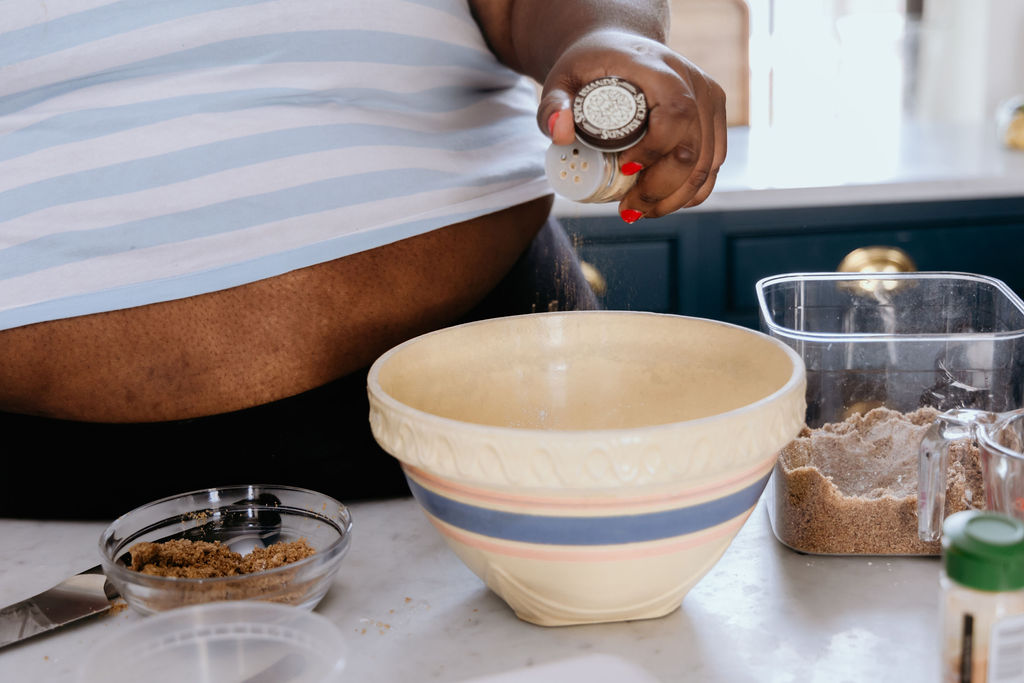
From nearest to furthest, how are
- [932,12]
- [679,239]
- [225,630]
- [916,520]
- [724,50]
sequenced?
[225,630] → [916,520] → [679,239] → [724,50] → [932,12]

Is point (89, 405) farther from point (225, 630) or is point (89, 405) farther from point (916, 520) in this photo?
point (916, 520)

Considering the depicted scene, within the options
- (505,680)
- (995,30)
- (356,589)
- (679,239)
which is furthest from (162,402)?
(995,30)

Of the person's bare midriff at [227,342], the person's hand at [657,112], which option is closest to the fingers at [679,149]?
the person's hand at [657,112]

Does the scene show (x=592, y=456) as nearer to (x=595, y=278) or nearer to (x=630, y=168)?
(x=630, y=168)

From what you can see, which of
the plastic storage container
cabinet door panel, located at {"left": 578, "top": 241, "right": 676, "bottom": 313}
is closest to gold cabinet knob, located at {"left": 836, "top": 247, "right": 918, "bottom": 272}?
cabinet door panel, located at {"left": 578, "top": 241, "right": 676, "bottom": 313}

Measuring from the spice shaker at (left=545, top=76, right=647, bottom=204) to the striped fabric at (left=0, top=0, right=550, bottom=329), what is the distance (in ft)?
0.44

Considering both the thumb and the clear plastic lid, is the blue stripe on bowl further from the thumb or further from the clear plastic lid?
→ the thumb

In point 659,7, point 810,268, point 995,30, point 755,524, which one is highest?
point 659,7

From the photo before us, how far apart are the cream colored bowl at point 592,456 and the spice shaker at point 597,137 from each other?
0.09 m

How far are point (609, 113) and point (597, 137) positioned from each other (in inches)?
0.5

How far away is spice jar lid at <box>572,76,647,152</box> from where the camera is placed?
0.50 metres

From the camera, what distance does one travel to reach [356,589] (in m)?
0.53

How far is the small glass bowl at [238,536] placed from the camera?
18.2 inches

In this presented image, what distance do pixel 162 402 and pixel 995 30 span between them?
78.4 inches
